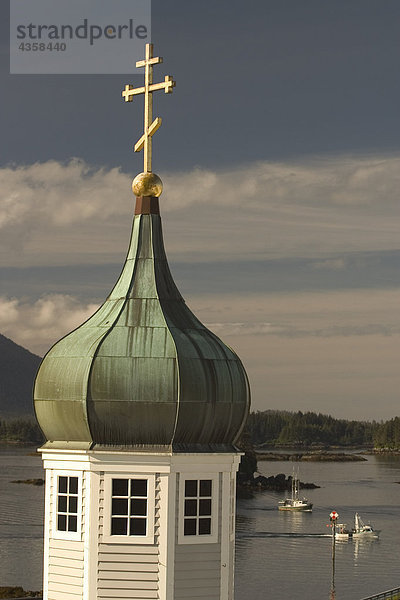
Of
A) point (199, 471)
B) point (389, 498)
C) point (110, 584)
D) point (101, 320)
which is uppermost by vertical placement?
point (101, 320)

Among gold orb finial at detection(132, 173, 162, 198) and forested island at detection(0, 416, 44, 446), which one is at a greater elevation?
gold orb finial at detection(132, 173, 162, 198)

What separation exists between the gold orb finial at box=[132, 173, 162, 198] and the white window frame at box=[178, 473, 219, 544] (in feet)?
12.3

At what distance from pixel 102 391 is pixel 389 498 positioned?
106 meters

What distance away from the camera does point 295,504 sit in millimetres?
103438

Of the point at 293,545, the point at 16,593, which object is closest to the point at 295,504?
the point at 293,545

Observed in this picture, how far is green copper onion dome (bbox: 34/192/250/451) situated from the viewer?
13.8 metres

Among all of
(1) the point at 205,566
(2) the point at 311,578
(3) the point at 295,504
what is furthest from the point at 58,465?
(3) the point at 295,504

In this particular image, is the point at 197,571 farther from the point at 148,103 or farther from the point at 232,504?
the point at 148,103

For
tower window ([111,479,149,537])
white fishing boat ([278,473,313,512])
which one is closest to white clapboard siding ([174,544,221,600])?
tower window ([111,479,149,537])

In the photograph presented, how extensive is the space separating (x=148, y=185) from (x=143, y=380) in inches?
111

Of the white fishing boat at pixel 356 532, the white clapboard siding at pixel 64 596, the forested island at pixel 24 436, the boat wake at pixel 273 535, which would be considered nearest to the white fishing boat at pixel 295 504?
the boat wake at pixel 273 535

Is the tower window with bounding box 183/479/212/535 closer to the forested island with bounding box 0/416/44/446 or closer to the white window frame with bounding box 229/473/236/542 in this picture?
the white window frame with bounding box 229/473/236/542

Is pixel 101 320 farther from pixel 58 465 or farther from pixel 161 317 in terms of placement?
pixel 58 465

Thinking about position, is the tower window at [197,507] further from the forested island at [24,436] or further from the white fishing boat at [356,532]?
the forested island at [24,436]
